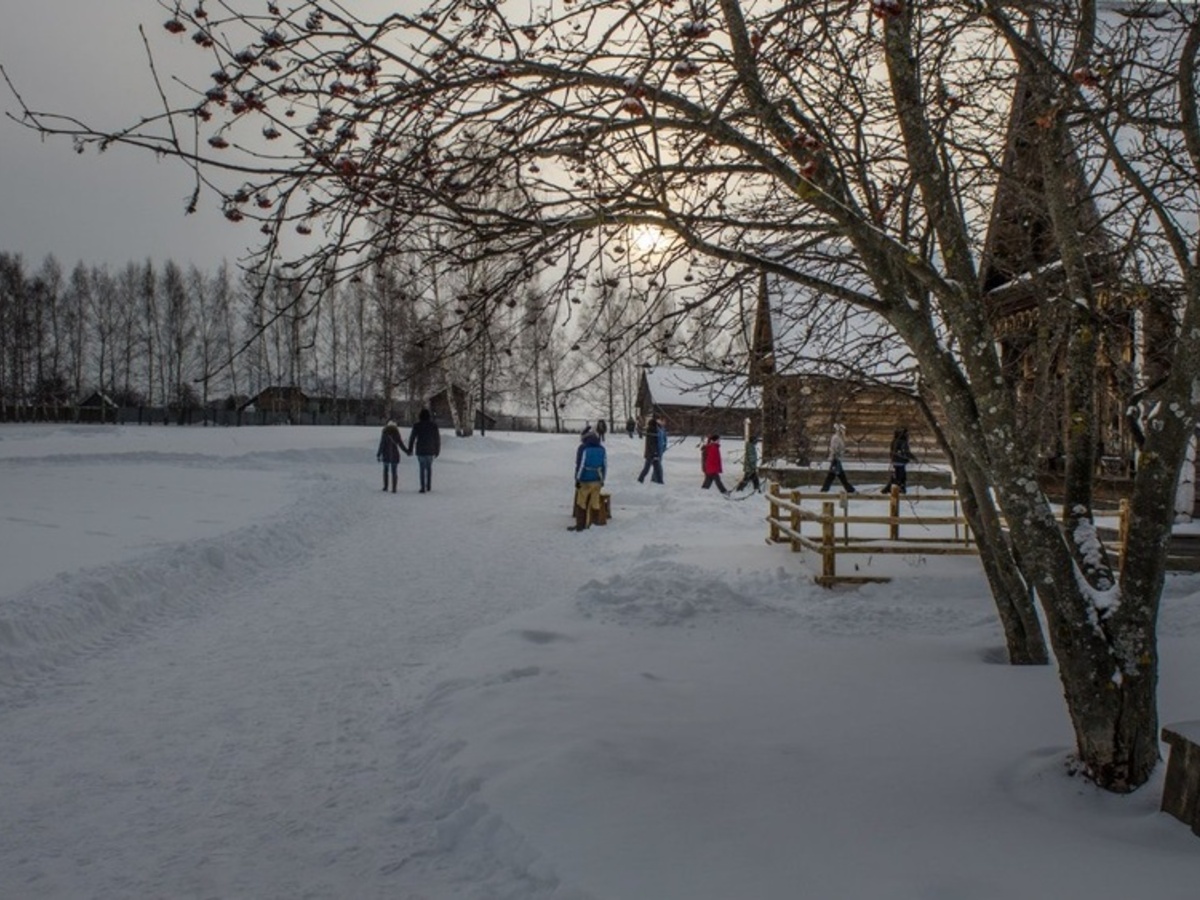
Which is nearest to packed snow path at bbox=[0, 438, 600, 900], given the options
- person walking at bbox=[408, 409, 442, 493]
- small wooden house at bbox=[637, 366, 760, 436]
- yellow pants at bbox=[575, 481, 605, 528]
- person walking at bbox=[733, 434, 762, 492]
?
person walking at bbox=[733, 434, 762, 492]

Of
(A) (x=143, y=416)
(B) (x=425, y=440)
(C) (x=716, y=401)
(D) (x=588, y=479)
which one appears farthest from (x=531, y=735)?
(A) (x=143, y=416)

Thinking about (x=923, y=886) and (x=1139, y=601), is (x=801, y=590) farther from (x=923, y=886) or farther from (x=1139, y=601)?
(x=923, y=886)

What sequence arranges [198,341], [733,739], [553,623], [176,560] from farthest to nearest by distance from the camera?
[198,341] < [176,560] < [553,623] < [733,739]

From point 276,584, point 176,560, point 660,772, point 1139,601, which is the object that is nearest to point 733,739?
point 660,772

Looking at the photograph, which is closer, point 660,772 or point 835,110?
point 660,772

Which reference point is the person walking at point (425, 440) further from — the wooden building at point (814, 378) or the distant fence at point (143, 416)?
the distant fence at point (143, 416)

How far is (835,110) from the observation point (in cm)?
550

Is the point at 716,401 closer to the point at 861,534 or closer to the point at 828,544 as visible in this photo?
the point at 828,544

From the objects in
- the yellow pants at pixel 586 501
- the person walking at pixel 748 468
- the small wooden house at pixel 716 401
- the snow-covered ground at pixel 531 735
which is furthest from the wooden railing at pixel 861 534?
the yellow pants at pixel 586 501

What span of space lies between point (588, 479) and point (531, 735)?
10.4 meters

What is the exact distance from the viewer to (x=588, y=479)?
15.1 m

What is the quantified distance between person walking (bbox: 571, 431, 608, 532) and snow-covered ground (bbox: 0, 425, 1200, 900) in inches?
151

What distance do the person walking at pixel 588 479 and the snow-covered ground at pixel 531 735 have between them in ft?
12.6

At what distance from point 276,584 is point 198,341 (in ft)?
194
